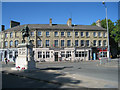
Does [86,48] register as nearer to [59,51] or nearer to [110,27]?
[59,51]

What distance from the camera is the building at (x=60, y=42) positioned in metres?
33.9

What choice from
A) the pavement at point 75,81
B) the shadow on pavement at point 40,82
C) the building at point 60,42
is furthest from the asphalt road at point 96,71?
the building at point 60,42

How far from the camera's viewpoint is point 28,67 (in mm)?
13109

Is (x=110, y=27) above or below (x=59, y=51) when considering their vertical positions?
above

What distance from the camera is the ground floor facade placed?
33531 mm

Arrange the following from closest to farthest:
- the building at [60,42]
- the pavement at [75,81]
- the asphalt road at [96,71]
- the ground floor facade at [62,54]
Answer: the pavement at [75,81], the asphalt road at [96,71], the ground floor facade at [62,54], the building at [60,42]

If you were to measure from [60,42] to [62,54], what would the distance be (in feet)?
11.9

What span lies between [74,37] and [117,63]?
17.6 m

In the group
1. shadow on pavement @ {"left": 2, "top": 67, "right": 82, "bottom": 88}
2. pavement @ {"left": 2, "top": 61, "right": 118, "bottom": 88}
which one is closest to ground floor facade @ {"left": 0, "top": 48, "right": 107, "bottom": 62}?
pavement @ {"left": 2, "top": 61, "right": 118, "bottom": 88}

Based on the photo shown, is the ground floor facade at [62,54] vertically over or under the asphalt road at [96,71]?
over

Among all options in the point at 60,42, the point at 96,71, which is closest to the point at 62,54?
the point at 60,42

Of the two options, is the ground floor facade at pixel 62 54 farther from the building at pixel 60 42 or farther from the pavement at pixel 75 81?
the pavement at pixel 75 81

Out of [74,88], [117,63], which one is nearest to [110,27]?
[117,63]

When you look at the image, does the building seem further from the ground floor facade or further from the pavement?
the pavement
